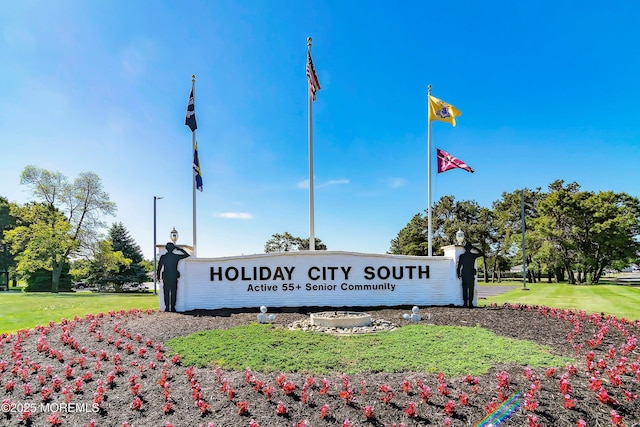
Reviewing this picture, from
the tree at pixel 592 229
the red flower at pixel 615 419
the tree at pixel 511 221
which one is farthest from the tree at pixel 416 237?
the red flower at pixel 615 419

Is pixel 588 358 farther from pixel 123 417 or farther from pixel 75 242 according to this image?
pixel 75 242

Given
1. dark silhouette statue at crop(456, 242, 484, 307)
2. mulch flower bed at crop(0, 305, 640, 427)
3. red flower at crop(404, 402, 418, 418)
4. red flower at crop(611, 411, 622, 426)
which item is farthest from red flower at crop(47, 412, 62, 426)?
dark silhouette statue at crop(456, 242, 484, 307)

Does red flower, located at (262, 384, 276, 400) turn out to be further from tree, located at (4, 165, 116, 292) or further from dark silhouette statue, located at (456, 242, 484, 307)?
tree, located at (4, 165, 116, 292)

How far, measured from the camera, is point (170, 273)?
35.7 ft

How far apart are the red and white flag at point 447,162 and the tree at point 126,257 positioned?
3136 centimetres

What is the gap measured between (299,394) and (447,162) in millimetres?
10452

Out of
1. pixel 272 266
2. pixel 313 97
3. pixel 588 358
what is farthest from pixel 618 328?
pixel 313 97

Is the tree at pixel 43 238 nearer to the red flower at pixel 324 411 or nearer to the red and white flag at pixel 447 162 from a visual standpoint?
the red and white flag at pixel 447 162

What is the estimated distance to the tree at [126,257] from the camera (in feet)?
110

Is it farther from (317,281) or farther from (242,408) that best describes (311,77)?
(242,408)

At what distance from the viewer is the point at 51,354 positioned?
601cm

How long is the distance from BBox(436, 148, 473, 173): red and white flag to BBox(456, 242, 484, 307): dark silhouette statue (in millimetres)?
2831

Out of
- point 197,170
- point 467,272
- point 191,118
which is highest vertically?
point 191,118

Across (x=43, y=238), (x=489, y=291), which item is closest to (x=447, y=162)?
(x=489, y=291)
